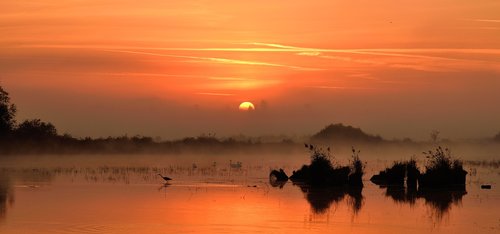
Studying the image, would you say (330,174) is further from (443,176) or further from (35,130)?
(35,130)

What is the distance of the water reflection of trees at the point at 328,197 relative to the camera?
98.0ft

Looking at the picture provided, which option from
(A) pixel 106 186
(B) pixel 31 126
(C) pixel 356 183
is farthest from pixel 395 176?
(B) pixel 31 126

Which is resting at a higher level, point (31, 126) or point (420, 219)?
point (31, 126)

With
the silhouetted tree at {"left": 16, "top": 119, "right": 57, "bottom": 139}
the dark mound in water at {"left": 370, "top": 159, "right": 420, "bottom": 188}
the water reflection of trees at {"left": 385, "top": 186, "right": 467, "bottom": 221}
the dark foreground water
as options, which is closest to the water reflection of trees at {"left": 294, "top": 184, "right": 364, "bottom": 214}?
the dark foreground water

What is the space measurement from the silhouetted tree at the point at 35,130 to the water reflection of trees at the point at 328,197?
47.1 meters

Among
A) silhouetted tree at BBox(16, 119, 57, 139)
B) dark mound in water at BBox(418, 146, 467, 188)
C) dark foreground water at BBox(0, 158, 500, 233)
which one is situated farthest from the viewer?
silhouetted tree at BBox(16, 119, 57, 139)

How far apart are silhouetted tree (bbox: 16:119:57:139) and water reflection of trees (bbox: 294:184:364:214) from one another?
47088 millimetres

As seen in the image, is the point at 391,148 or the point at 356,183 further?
the point at 391,148

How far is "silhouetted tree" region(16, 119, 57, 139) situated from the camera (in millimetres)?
83075

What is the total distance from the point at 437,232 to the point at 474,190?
15.1 meters

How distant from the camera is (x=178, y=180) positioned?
143ft

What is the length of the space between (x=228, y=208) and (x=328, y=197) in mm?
6674

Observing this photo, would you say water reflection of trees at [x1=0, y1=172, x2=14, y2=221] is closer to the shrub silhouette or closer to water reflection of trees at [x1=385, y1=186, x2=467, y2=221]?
water reflection of trees at [x1=385, y1=186, x2=467, y2=221]

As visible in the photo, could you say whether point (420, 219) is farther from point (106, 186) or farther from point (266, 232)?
point (106, 186)
